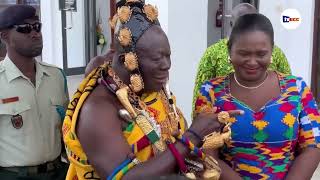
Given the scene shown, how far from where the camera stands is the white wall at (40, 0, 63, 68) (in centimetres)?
802

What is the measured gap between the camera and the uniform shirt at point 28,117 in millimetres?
2451

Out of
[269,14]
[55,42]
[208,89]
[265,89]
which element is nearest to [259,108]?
[265,89]

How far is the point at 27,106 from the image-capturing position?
8.15ft

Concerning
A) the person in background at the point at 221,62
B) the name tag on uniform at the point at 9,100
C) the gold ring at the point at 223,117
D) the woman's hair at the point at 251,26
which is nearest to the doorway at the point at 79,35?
the person in background at the point at 221,62

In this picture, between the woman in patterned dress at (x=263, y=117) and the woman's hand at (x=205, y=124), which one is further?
the woman in patterned dress at (x=263, y=117)

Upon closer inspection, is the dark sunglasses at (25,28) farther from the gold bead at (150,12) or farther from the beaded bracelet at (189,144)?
the beaded bracelet at (189,144)

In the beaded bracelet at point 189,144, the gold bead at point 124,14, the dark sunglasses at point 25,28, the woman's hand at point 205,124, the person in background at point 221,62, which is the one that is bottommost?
the beaded bracelet at point 189,144

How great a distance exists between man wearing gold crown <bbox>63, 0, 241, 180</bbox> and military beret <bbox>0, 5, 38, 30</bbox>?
3.24 feet

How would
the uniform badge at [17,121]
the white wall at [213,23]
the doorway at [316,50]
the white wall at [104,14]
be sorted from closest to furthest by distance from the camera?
the uniform badge at [17,121]
the doorway at [316,50]
the white wall at [213,23]
the white wall at [104,14]

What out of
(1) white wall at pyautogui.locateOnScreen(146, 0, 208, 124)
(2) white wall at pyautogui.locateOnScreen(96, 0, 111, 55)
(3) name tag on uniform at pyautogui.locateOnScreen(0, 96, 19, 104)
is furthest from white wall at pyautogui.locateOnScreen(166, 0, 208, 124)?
(2) white wall at pyautogui.locateOnScreen(96, 0, 111, 55)

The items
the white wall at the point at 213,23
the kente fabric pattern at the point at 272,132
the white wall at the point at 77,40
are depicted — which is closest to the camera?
the kente fabric pattern at the point at 272,132

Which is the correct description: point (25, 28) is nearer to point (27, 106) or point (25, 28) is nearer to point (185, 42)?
point (27, 106)

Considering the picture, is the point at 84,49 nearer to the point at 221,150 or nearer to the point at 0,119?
the point at 0,119
